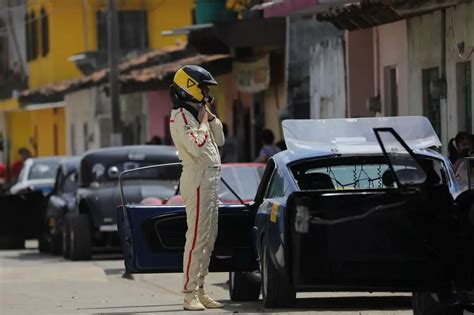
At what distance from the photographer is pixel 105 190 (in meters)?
Answer: 23.5

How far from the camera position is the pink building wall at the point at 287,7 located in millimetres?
23562

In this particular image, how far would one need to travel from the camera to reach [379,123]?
13016 millimetres

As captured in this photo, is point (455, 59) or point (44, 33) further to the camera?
point (44, 33)

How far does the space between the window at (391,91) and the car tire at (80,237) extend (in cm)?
500

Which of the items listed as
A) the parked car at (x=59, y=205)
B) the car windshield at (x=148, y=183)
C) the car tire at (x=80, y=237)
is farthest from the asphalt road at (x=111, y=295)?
the parked car at (x=59, y=205)

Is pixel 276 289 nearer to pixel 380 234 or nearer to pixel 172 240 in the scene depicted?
pixel 172 240

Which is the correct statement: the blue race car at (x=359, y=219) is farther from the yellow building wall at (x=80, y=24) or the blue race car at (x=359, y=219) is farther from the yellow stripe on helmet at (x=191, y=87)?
the yellow building wall at (x=80, y=24)

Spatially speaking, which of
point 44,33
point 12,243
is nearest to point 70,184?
point 12,243

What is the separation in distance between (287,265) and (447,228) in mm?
1381

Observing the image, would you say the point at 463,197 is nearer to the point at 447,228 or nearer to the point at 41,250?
the point at 447,228

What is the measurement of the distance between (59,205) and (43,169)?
20.1 feet

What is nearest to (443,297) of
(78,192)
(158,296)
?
(158,296)

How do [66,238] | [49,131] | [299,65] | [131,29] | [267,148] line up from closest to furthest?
[66,238]
[267,148]
[299,65]
[131,29]
[49,131]

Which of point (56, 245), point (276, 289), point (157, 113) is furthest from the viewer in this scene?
point (157, 113)
